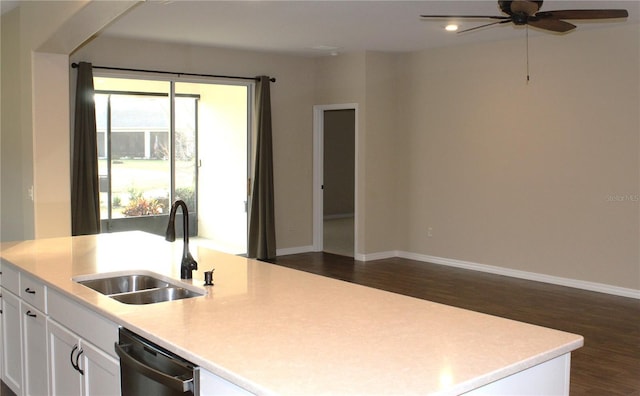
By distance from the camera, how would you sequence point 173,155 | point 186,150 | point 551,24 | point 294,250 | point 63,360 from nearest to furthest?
point 63,360
point 551,24
point 173,155
point 186,150
point 294,250

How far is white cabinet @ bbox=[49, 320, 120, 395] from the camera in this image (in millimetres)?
2539

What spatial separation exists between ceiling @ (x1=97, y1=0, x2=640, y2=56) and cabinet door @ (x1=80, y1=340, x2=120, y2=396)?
3.46m

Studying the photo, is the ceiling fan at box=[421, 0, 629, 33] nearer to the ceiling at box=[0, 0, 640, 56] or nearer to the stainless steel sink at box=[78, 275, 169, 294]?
the ceiling at box=[0, 0, 640, 56]

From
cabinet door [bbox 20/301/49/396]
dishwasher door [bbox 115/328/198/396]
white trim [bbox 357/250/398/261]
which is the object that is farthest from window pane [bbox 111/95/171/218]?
dishwasher door [bbox 115/328/198/396]

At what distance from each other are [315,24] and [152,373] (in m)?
4.85

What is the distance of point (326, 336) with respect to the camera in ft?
6.89

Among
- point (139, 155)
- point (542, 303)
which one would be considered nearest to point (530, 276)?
point (542, 303)

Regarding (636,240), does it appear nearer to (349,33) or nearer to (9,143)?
(349,33)

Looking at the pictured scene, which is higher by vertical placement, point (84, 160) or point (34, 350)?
point (84, 160)

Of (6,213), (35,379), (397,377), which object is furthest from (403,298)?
(6,213)

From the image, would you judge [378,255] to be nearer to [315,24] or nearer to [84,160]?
Result: [315,24]

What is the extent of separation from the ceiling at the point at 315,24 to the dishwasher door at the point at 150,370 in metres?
3.73

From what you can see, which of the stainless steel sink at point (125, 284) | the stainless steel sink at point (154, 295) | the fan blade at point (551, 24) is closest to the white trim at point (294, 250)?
the fan blade at point (551, 24)

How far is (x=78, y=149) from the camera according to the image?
272 inches
